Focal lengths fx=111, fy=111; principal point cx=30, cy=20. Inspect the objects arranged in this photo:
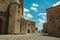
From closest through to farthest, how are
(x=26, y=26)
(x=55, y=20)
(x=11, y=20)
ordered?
1. (x=11, y=20)
2. (x=55, y=20)
3. (x=26, y=26)

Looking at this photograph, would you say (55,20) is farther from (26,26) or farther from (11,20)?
(26,26)

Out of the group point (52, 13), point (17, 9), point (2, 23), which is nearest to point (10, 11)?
point (17, 9)

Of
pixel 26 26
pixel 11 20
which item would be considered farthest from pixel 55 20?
pixel 26 26

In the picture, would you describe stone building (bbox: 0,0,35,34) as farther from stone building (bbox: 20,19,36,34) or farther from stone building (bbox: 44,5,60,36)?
stone building (bbox: 44,5,60,36)

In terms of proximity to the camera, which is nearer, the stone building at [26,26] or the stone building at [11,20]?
the stone building at [11,20]

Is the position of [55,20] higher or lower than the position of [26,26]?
higher

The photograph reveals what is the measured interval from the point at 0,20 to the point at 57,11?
16.8 meters

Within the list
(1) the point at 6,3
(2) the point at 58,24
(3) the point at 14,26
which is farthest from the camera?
(1) the point at 6,3

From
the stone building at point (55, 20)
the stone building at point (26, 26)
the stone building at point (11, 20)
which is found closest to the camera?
the stone building at point (11, 20)

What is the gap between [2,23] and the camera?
100 ft

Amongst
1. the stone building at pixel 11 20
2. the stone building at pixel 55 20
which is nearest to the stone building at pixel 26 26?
the stone building at pixel 11 20

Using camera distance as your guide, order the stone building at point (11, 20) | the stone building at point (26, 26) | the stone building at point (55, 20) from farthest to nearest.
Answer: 1. the stone building at point (26, 26)
2. the stone building at point (55, 20)
3. the stone building at point (11, 20)

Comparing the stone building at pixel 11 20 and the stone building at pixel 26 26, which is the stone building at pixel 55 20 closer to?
the stone building at pixel 26 26

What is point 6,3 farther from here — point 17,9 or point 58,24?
point 58,24
